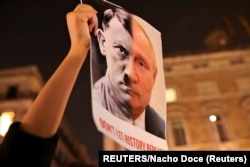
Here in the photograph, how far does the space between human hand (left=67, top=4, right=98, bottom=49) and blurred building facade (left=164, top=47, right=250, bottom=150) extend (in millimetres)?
5627

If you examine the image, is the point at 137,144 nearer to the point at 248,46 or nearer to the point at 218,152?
the point at 218,152

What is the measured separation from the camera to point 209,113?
269 inches

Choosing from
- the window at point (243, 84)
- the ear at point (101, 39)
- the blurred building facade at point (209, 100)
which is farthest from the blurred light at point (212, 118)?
the ear at point (101, 39)

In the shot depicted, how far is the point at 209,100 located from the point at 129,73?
242 inches

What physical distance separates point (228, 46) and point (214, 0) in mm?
2578

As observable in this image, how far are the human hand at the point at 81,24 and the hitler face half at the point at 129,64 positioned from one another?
Answer: 0.33ft

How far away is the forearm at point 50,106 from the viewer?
1.57ft

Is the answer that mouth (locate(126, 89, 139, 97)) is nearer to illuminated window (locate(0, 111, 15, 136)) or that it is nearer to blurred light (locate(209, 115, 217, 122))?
illuminated window (locate(0, 111, 15, 136))

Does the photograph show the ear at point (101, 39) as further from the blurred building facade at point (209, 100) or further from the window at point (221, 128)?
the window at point (221, 128)

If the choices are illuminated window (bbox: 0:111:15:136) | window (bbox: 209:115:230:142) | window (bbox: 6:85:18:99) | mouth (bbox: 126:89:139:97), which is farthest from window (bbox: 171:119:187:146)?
mouth (bbox: 126:89:139:97)

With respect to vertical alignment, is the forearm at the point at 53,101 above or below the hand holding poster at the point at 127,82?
below

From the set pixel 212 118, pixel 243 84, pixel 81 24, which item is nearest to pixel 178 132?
pixel 212 118

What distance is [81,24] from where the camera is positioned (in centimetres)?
74

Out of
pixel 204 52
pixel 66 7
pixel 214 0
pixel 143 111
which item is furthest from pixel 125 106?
pixel 204 52
